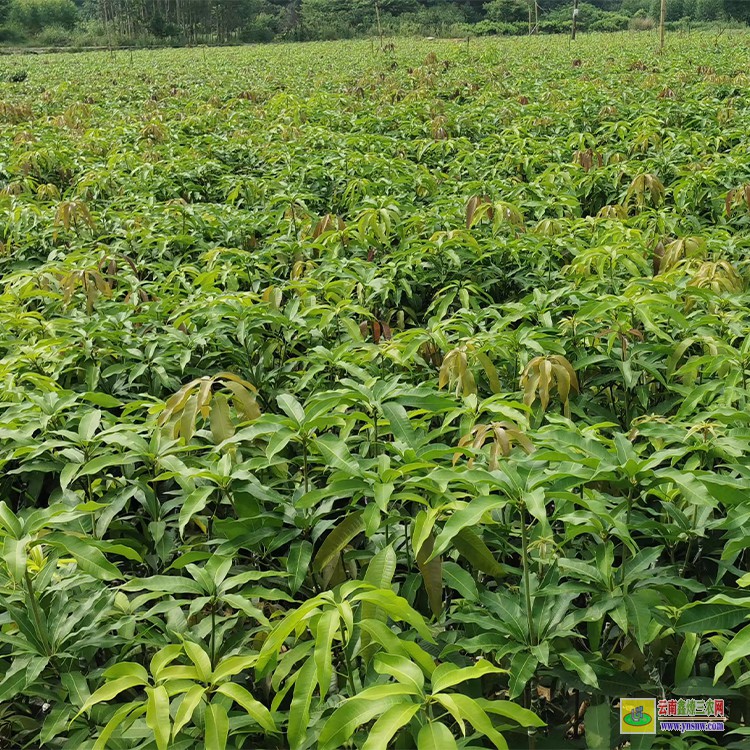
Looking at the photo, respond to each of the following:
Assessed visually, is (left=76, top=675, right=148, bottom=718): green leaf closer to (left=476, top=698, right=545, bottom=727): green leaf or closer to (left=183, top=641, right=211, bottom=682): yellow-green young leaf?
(left=183, top=641, right=211, bottom=682): yellow-green young leaf

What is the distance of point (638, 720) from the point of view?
1178 millimetres

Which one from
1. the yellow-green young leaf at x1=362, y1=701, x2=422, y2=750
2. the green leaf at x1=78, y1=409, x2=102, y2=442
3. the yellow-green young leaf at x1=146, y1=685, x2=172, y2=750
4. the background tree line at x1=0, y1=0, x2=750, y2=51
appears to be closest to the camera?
the yellow-green young leaf at x1=362, y1=701, x2=422, y2=750

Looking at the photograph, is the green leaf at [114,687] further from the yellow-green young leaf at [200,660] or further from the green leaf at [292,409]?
the green leaf at [292,409]

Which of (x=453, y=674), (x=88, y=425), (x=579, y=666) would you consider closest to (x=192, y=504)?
(x=88, y=425)

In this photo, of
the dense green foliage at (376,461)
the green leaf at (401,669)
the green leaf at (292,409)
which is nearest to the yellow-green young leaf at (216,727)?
the dense green foliage at (376,461)

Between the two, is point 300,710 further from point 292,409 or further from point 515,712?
point 292,409

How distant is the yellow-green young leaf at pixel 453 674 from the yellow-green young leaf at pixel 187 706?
343 millimetres

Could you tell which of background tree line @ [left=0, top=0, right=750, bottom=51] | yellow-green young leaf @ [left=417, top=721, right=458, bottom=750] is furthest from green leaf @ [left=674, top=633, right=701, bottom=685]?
background tree line @ [left=0, top=0, right=750, bottom=51]

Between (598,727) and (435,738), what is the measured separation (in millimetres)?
395

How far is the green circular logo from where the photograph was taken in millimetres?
1173

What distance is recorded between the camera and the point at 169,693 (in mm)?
1085

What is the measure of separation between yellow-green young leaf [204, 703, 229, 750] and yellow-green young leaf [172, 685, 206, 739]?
0.03 meters

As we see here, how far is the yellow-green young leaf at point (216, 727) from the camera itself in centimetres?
103

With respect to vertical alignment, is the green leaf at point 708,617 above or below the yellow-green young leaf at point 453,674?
below
